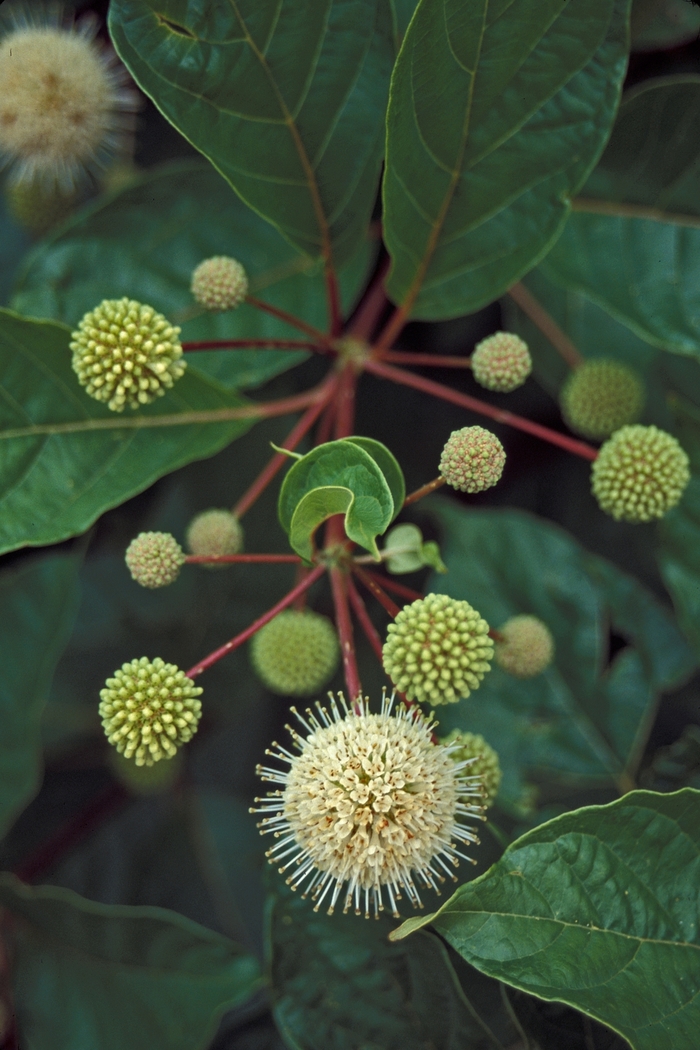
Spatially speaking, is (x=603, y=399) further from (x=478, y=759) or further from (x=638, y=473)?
(x=478, y=759)

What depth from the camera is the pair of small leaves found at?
1328 millimetres

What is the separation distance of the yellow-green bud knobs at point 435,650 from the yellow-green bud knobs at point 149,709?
352mm

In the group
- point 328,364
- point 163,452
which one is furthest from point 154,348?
point 328,364

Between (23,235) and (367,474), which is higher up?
(23,235)

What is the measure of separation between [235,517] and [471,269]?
734mm

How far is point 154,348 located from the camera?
1.66 metres

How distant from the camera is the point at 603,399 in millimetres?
2141

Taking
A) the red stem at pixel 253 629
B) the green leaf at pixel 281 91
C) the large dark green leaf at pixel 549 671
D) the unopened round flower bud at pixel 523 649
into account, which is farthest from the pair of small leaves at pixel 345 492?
the large dark green leaf at pixel 549 671

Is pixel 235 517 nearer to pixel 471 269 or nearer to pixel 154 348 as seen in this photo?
pixel 154 348

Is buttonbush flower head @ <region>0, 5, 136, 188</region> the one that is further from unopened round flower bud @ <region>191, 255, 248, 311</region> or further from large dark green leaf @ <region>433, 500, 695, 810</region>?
large dark green leaf @ <region>433, 500, 695, 810</region>

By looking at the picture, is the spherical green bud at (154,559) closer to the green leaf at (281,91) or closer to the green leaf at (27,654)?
the green leaf at (281,91)

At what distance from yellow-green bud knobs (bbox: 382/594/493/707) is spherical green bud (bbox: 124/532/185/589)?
1.46 ft

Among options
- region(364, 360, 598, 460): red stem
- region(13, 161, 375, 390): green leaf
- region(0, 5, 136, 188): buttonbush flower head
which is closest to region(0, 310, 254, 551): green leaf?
region(13, 161, 375, 390): green leaf

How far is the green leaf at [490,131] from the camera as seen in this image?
5.00 feet
